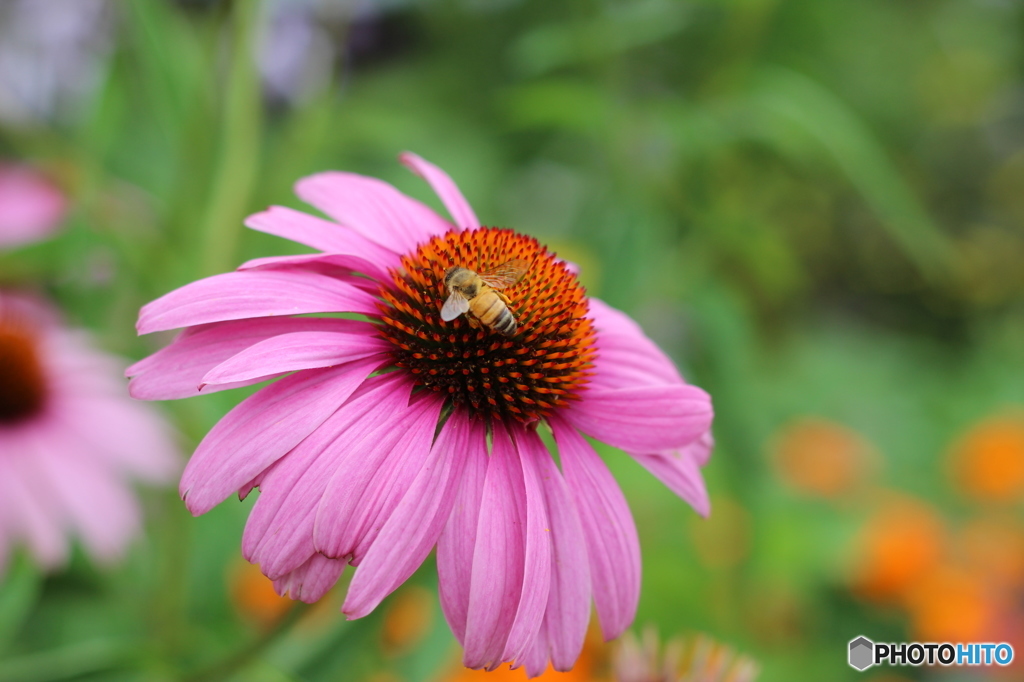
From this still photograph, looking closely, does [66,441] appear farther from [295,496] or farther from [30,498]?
[295,496]

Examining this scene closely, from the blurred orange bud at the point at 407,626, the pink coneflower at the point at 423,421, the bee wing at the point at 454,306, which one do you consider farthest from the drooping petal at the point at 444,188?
the blurred orange bud at the point at 407,626

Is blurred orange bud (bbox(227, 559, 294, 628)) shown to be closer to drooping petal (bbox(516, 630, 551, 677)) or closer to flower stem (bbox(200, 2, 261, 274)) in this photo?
flower stem (bbox(200, 2, 261, 274))

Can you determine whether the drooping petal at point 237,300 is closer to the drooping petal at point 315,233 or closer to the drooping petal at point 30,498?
the drooping petal at point 315,233

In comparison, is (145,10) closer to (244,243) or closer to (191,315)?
(244,243)

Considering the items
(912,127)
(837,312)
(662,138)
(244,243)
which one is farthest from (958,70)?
(244,243)

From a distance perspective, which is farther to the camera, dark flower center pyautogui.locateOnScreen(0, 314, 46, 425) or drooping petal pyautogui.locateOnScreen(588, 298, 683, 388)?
dark flower center pyautogui.locateOnScreen(0, 314, 46, 425)

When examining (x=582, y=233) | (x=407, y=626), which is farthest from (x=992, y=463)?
(x=407, y=626)

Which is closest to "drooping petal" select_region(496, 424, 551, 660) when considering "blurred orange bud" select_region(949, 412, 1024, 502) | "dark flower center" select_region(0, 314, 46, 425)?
"dark flower center" select_region(0, 314, 46, 425)
